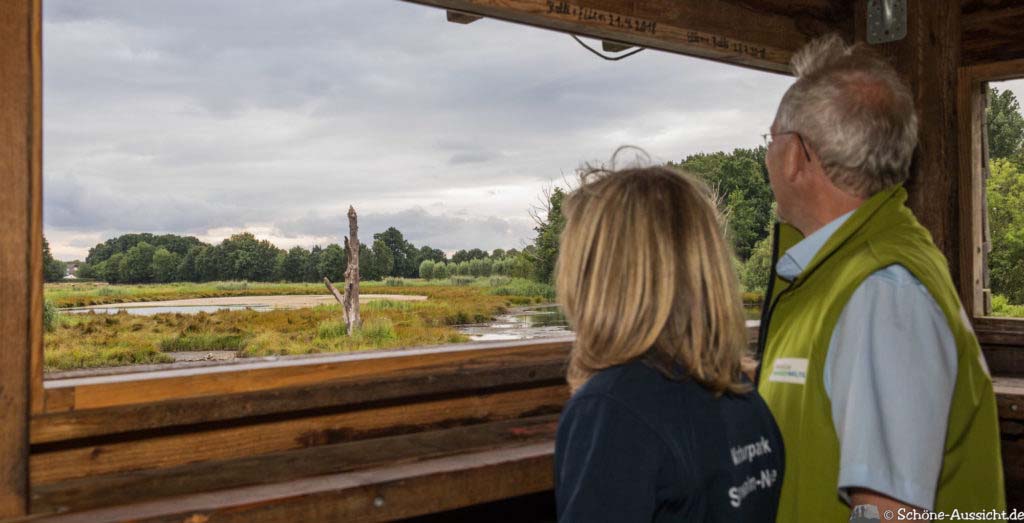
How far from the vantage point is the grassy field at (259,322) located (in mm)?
2137

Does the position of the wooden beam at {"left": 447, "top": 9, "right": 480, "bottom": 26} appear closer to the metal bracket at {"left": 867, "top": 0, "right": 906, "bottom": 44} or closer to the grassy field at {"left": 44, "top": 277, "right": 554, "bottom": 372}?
the grassy field at {"left": 44, "top": 277, "right": 554, "bottom": 372}

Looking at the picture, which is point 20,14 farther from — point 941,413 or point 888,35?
point 888,35

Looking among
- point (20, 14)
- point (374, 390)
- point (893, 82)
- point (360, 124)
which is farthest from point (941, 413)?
point (360, 124)

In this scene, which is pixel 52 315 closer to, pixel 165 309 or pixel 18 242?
pixel 165 309

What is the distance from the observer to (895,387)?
1091 millimetres

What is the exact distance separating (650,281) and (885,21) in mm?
2246

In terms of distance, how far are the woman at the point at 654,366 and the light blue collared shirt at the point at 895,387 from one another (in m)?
0.12

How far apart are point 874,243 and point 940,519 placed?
1.23 ft

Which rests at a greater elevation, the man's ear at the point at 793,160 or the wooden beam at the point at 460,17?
the wooden beam at the point at 460,17

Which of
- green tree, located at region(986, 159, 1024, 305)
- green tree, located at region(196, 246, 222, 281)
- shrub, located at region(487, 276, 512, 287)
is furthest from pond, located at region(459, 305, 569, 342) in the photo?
green tree, located at region(986, 159, 1024, 305)

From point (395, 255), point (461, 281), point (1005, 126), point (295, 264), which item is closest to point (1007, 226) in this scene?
point (1005, 126)

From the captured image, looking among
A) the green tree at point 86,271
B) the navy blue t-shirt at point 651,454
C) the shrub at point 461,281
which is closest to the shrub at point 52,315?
the green tree at point 86,271

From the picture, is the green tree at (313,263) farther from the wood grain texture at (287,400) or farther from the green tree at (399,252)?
the wood grain texture at (287,400)

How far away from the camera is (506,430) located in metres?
2.17
